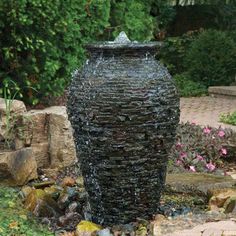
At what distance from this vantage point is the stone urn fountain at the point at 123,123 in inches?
188

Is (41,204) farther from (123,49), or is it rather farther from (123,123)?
(123,49)

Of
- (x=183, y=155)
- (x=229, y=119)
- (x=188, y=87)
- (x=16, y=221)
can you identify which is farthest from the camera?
(x=188, y=87)

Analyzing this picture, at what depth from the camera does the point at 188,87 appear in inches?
570

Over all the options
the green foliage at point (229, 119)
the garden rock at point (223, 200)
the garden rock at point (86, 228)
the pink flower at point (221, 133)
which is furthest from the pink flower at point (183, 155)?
the green foliage at point (229, 119)

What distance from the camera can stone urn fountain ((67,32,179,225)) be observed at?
188 inches

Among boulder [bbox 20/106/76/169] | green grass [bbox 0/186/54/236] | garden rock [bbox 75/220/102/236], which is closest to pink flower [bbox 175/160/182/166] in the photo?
boulder [bbox 20/106/76/169]

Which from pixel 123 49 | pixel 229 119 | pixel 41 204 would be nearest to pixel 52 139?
pixel 41 204

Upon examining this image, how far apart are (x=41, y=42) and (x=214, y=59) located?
282 inches

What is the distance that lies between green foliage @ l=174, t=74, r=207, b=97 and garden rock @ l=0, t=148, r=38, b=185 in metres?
7.65

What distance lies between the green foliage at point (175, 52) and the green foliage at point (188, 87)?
3.70ft

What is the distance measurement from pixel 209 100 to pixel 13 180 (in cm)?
768

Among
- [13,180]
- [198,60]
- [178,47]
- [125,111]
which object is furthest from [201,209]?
[178,47]

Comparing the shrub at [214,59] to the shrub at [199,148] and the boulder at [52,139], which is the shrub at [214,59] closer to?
the shrub at [199,148]

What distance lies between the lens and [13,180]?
644cm
